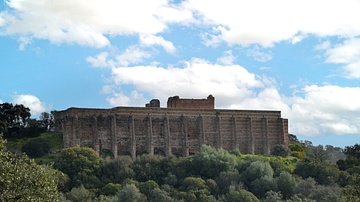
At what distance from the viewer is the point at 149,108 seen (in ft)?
231

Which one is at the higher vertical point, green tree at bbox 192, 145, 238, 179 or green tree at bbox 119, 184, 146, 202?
green tree at bbox 192, 145, 238, 179

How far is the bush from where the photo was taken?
6462cm

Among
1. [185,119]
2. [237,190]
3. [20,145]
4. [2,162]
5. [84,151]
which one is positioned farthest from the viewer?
[185,119]

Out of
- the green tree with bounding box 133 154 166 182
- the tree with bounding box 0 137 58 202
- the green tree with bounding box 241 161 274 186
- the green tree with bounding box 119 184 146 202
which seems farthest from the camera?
the green tree with bounding box 133 154 166 182

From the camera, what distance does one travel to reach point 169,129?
70.1 m

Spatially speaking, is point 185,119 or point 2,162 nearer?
point 2,162

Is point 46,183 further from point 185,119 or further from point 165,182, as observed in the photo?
point 185,119

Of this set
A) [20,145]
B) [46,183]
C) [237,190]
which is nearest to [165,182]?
[237,190]

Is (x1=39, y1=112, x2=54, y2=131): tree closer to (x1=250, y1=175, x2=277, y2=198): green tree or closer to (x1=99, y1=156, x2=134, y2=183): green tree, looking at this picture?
(x1=99, y1=156, x2=134, y2=183): green tree

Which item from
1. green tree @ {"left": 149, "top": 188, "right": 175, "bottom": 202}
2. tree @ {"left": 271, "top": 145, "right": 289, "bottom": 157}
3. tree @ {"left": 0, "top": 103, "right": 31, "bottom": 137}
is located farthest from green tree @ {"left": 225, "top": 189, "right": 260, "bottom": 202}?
tree @ {"left": 0, "top": 103, "right": 31, "bottom": 137}

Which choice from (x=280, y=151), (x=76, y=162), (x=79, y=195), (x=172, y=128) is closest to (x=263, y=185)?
(x=280, y=151)

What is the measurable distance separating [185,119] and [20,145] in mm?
18172

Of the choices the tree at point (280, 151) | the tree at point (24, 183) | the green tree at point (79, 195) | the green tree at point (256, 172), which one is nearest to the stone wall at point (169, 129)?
the tree at point (280, 151)

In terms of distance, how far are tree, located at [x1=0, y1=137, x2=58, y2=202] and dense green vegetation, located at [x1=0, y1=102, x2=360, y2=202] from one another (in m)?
29.0
